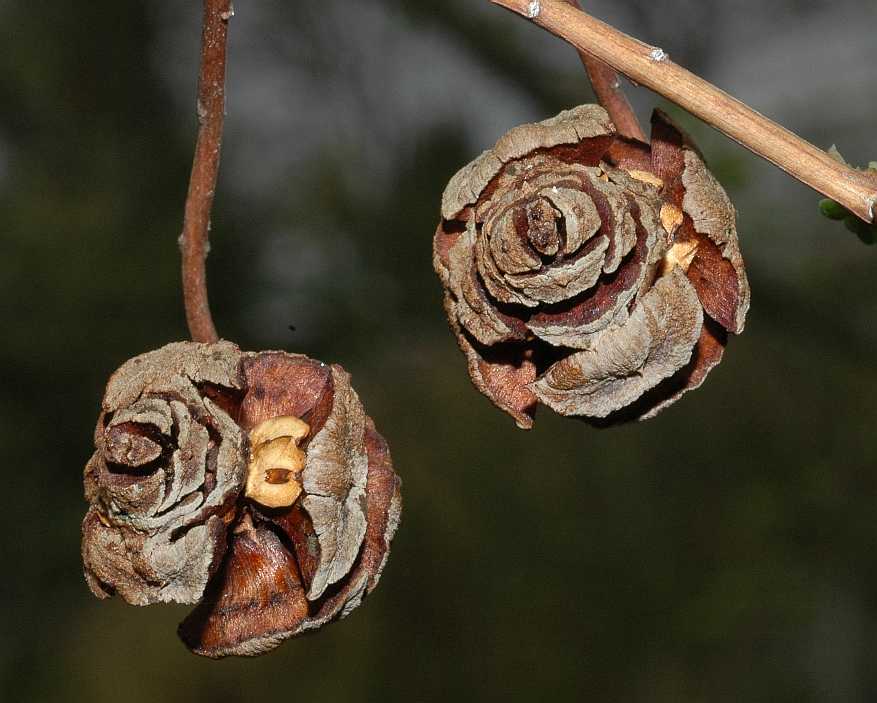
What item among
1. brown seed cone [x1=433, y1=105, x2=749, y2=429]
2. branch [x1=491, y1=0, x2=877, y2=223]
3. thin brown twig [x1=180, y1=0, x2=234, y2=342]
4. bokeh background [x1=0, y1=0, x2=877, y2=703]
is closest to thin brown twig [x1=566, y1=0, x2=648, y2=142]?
brown seed cone [x1=433, y1=105, x2=749, y2=429]

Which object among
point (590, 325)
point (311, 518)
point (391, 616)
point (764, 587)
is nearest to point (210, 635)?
point (311, 518)

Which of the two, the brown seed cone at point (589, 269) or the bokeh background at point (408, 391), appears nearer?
the brown seed cone at point (589, 269)

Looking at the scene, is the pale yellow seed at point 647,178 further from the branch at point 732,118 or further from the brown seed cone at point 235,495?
the brown seed cone at point 235,495

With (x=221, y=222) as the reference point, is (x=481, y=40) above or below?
above

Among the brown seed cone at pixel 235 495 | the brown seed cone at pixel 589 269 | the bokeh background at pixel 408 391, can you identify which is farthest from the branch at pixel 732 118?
the bokeh background at pixel 408 391

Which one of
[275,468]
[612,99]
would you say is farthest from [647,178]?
[275,468]

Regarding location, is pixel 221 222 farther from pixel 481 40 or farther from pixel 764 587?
pixel 764 587

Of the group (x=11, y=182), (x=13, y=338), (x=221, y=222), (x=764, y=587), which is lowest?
(x=764, y=587)
